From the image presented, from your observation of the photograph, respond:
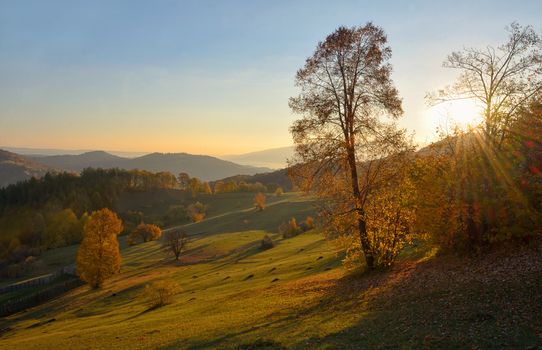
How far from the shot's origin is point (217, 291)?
46.1 m

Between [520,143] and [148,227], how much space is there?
120725mm

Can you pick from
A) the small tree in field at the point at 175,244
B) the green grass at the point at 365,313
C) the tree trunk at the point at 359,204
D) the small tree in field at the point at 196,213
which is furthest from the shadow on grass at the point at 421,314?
the small tree in field at the point at 196,213

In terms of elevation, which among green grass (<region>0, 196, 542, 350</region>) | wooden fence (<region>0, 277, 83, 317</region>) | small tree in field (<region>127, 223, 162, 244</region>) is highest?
green grass (<region>0, 196, 542, 350</region>)

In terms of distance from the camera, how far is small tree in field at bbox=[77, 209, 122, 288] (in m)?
72.3

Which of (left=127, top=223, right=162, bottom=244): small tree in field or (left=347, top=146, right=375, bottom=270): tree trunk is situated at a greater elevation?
(left=347, top=146, right=375, bottom=270): tree trunk

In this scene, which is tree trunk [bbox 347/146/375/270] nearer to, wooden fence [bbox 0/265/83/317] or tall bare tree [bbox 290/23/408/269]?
tall bare tree [bbox 290/23/408/269]

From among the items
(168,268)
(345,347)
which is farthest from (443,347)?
(168,268)

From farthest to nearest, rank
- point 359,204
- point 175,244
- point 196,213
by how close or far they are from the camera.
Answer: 1. point 196,213
2. point 175,244
3. point 359,204

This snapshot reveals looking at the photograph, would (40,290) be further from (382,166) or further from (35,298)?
(382,166)

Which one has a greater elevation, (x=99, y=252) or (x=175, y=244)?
(x=99, y=252)

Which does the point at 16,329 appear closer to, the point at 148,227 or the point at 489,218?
the point at 489,218

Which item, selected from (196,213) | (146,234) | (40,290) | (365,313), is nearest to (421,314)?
(365,313)

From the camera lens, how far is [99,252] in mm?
73875

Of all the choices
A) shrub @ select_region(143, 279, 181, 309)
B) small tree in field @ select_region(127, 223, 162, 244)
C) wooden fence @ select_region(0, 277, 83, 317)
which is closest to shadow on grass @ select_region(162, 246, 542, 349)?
shrub @ select_region(143, 279, 181, 309)
